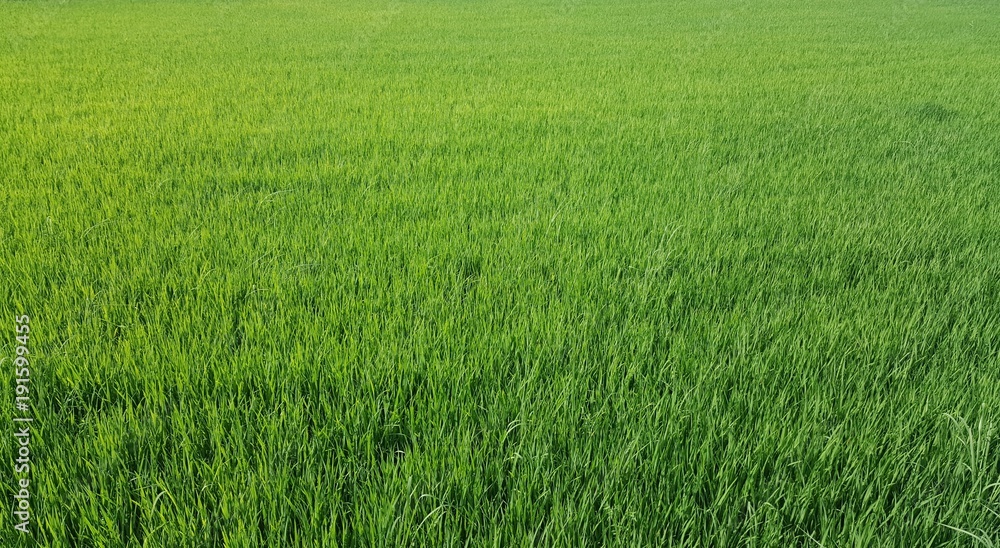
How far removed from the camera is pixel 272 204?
3.21 meters

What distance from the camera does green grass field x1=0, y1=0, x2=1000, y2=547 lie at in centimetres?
126

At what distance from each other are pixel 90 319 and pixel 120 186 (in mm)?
1762

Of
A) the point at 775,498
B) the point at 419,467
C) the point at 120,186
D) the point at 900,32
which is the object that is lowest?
the point at 775,498

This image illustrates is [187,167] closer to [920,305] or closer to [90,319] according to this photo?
[90,319]

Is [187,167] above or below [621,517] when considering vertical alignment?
above

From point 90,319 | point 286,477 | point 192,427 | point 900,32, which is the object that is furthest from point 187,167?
point 900,32

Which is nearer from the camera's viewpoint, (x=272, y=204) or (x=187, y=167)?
(x=272, y=204)

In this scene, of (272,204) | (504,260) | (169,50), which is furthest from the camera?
(169,50)

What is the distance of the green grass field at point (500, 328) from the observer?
1.26m

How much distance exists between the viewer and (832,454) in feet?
4.52

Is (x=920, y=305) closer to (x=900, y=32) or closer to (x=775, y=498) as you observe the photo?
(x=775, y=498)

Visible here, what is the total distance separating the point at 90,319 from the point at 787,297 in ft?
8.36

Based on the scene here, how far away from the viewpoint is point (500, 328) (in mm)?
1994

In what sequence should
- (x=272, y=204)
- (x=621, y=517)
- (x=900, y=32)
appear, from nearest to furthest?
(x=621, y=517)
(x=272, y=204)
(x=900, y=32)
